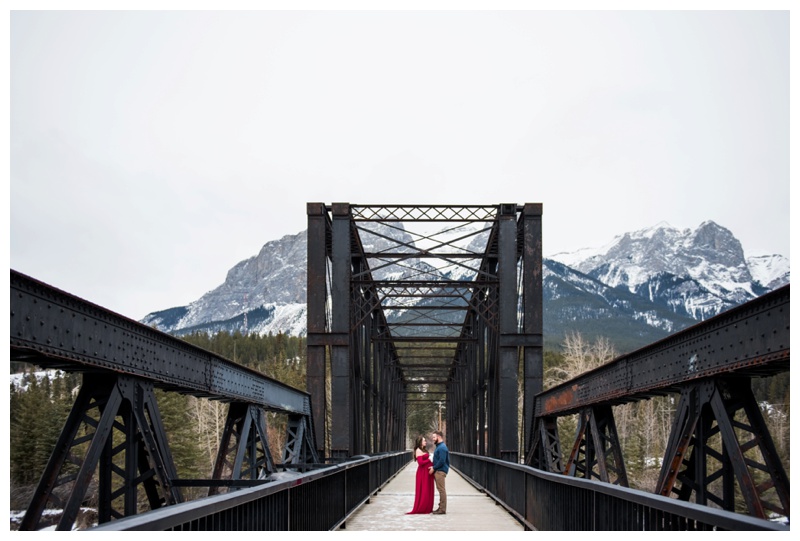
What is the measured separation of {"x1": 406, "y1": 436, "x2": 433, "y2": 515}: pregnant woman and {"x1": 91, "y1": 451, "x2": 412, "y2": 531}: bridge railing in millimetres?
1085

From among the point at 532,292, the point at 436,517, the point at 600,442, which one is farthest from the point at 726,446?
the point at 532,292

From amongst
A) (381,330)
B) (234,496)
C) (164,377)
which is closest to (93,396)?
(164,377)

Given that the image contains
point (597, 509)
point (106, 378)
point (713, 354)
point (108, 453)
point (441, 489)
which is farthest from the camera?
point (441, 489)

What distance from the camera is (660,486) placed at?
10.8 meters

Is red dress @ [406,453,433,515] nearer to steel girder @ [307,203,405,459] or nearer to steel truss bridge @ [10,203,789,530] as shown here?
steel truss bridge @ [10,203,789,530]

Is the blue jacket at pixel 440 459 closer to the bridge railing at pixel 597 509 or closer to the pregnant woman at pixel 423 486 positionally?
the pregnant woman at pixel 423 486

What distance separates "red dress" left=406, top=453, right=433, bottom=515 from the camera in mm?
15820

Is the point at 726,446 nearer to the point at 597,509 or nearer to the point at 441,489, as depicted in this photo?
the point at 597,509

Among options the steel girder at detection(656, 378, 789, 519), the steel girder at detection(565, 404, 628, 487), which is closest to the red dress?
the steel girder at detection(565, 404, 628, 487)

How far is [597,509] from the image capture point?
8.66 m

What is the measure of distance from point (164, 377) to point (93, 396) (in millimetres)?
1586

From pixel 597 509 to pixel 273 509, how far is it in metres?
2.93
